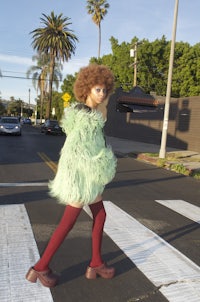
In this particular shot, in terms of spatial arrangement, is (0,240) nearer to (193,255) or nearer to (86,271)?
(86,271)

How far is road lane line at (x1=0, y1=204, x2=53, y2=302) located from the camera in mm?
3332

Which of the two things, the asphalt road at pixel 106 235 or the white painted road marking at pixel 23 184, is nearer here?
the asphalt road at pixel 106 235

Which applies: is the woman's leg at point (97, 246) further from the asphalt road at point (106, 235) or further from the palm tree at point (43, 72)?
the palm tree at point (43, 72)

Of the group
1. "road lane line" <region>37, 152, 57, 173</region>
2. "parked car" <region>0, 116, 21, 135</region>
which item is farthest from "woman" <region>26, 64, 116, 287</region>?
"parked car" <region>0, 116, 21, 135</region>

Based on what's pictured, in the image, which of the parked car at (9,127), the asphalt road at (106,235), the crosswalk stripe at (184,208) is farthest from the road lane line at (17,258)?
the parked car at (9,127)

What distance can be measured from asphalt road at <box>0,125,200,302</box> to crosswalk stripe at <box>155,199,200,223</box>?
0.15 m

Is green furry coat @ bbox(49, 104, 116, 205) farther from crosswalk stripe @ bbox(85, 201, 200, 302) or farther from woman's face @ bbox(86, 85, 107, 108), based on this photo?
crosswalk stripe @ bbox(85, 201, 200, 302)

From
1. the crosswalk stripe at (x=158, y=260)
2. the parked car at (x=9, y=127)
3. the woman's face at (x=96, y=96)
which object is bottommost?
the parked car at (x=9, y=127)

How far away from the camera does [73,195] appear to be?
341 centimetres

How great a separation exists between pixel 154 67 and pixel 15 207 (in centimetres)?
4470

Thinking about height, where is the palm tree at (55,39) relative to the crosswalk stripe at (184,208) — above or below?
above

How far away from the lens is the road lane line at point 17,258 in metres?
3.33

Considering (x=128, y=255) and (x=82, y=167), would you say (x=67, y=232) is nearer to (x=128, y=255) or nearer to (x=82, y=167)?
(x=82, y=167)

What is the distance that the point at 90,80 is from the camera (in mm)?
3617
